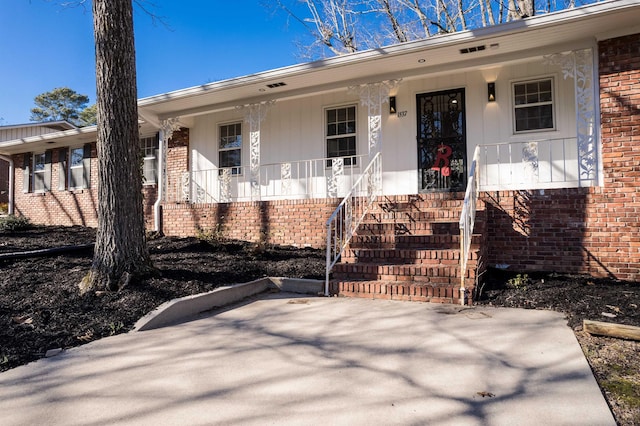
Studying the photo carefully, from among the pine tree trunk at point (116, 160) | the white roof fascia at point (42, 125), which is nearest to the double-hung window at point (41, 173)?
the white roof fascia at point (42, 125)

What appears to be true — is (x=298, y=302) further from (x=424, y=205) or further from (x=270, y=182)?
(x=270, y=182)

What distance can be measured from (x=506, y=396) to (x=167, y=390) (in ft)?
7.00

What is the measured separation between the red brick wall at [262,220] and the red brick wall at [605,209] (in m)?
3.37

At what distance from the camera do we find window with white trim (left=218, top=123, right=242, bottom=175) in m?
10.2

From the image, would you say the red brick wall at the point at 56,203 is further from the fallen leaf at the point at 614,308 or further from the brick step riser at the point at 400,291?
the fallen leaf at the point at 614,308

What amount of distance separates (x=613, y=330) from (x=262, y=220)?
20.9ft

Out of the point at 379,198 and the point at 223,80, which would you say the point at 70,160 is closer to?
the point at 223,80

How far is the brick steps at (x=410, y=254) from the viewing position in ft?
16.6

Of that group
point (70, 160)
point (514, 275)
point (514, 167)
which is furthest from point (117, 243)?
point (70, 160)

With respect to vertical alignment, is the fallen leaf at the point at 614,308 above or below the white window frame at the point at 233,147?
below

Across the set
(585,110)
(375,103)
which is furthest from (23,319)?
(585,110)

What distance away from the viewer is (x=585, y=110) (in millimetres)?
6133

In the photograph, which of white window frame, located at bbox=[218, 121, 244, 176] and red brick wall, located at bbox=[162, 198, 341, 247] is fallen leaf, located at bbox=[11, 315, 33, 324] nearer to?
red brick wall, located at bbox=[162, 198, 341, 247]

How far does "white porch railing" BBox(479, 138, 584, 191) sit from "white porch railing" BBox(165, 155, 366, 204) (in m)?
2.51
